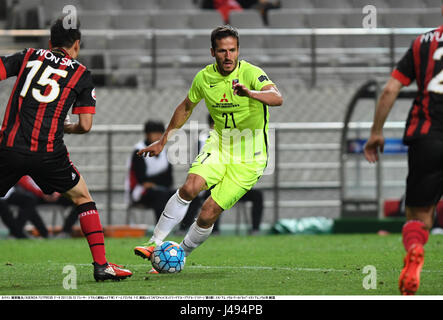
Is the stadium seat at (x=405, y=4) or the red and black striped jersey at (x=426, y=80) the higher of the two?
the stadium seat at (x=405, y=4)

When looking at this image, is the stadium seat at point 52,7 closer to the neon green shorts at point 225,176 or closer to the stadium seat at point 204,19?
the stadium seat at point 204,19

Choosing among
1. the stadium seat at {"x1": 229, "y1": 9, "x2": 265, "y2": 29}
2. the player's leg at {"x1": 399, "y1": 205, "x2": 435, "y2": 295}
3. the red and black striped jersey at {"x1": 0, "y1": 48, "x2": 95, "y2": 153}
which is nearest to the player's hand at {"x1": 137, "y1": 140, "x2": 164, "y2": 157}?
the red and black striped jersey at {"x1": 0, "y1": 48, "x2": 95, "y2": 153}

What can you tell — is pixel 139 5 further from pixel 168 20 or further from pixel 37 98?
pixel 37 98

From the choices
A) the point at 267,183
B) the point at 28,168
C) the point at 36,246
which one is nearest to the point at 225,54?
the point at 28,168

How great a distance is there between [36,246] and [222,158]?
459cm

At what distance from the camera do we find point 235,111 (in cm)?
820

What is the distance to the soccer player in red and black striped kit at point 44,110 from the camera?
684cm

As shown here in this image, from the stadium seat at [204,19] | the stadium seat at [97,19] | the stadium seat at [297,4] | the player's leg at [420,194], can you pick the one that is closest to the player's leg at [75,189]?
the player's leg at [420,194]

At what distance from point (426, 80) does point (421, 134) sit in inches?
14.5

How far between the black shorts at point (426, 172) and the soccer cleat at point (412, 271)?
34 cm

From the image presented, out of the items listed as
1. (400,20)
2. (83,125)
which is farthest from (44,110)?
(400,20)

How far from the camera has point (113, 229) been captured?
1410 centimetres
